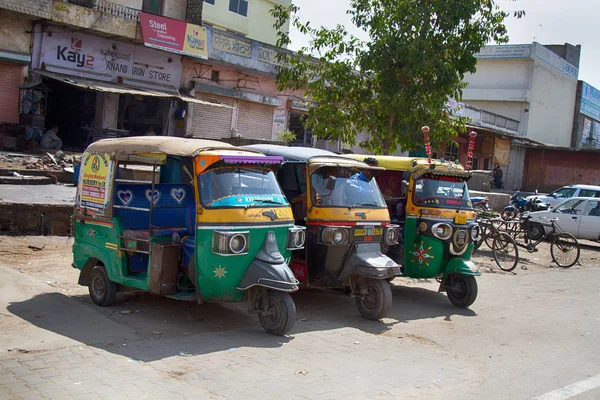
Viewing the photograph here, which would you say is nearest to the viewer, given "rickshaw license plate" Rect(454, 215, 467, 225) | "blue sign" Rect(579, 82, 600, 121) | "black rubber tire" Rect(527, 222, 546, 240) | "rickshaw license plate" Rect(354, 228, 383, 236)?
"rickshaw license plate" Rect(354, 228, 383, 236)

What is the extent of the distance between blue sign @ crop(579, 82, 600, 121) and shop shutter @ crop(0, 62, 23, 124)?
43.0 m

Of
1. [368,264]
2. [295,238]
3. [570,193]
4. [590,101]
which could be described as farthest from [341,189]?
[590,101]

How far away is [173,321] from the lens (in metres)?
7.08

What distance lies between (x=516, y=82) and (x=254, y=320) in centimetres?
3746

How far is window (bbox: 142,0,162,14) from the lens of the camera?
23.5 metres

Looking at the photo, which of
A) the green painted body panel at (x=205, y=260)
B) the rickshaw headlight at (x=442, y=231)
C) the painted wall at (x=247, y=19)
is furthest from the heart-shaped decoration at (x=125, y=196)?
the painted wall at (x=247, y=19)

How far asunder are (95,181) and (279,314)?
2.87m

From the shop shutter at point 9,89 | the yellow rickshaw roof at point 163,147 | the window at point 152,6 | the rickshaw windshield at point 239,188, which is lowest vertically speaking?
the rickshaw windshield at point 239,188

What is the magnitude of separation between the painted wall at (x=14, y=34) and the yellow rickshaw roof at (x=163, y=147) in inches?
514

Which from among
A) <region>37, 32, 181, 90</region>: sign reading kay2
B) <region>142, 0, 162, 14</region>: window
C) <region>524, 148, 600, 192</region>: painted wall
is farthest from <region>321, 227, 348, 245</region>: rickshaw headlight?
<region>524, 148, 600, 192</region>: painted wall

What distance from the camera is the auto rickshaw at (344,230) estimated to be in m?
7.76

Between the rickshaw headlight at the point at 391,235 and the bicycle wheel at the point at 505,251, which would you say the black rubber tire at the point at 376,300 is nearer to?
the rickshaw headlight at the point at 391,235

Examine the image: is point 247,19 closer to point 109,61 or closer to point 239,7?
point 239,7

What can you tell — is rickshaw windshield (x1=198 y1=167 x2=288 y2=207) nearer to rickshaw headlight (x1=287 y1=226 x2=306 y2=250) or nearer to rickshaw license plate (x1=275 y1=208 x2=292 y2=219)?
rickshaw license plate (x1=275 y1=208 x2=292 y2=219)
